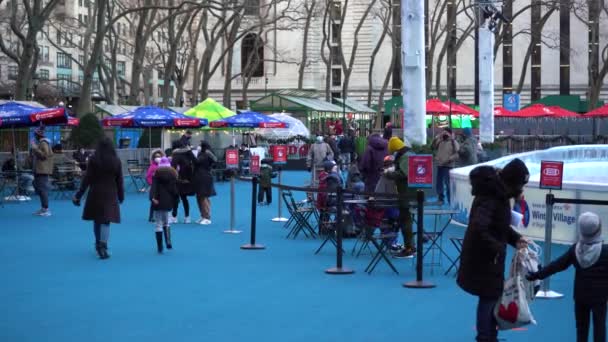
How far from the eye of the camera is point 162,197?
606 inches

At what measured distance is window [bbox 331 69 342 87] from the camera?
83.9m

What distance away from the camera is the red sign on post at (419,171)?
1573cm

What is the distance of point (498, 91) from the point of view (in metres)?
79.0

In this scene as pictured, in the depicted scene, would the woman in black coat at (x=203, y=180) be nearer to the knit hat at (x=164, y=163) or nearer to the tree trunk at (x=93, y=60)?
the knit hat at (x=164, y=163)

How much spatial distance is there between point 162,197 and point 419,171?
3.74 metres

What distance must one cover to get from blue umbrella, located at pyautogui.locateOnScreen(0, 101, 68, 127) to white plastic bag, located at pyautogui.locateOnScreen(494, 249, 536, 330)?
65.4 feet

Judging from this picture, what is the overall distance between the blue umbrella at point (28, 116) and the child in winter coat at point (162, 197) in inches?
437

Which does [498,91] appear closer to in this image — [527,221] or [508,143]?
[508,143]

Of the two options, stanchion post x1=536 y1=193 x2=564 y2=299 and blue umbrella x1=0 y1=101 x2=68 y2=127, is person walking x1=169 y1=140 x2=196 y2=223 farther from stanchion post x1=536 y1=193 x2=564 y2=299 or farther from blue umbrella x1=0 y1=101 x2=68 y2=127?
stanchion post x1=536 y1=193 x2=564 y2=299

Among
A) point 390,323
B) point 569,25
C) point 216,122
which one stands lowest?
point 390,323

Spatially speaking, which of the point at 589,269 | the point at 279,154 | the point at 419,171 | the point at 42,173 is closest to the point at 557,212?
the point at 419,171

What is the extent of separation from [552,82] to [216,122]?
155ft

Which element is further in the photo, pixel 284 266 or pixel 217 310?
pixel 284 266

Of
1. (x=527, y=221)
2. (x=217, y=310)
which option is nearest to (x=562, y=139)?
(x=527, y=221)
